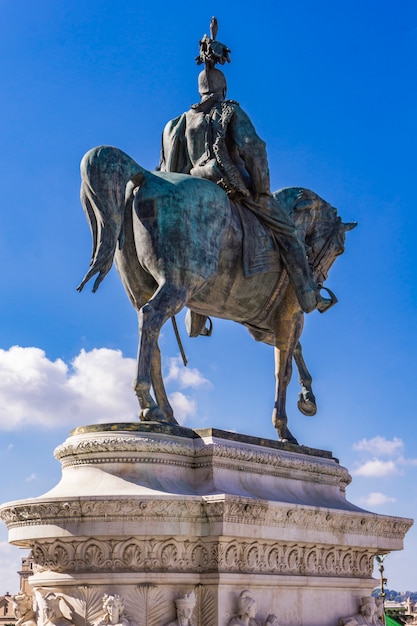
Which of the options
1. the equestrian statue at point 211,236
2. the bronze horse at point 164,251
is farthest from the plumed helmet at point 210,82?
the bronze horse at point 164,251

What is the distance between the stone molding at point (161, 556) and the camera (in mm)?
10336

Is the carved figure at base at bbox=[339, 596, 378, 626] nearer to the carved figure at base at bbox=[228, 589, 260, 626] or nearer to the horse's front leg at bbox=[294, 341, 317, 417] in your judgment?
the carved figure at base at bbox=[228, 589, 260, 626]

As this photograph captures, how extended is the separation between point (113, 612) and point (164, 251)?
4114 millimetres

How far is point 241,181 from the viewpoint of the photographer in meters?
13.0

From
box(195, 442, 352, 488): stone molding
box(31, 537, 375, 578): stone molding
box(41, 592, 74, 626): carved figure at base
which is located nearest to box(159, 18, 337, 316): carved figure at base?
box(195, 442, 352, 488): stone molding

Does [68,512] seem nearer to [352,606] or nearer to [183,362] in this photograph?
[183,362]

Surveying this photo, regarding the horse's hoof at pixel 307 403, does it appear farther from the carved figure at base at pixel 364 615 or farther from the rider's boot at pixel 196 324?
the carved figure at base at pixel 364 615

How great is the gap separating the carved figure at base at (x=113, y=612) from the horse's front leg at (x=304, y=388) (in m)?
5.27

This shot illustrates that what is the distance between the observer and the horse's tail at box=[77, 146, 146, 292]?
1155 cm

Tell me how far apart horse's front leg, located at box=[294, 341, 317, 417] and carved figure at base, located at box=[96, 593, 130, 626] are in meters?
5.27

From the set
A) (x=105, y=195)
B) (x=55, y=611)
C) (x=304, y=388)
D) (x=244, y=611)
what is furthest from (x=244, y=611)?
(x=105, y=195)

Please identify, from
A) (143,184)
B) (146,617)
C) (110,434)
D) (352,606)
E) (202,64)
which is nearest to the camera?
(146,617)

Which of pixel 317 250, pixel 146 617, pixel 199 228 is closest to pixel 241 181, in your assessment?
pixel 199 228

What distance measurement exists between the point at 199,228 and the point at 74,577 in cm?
429
